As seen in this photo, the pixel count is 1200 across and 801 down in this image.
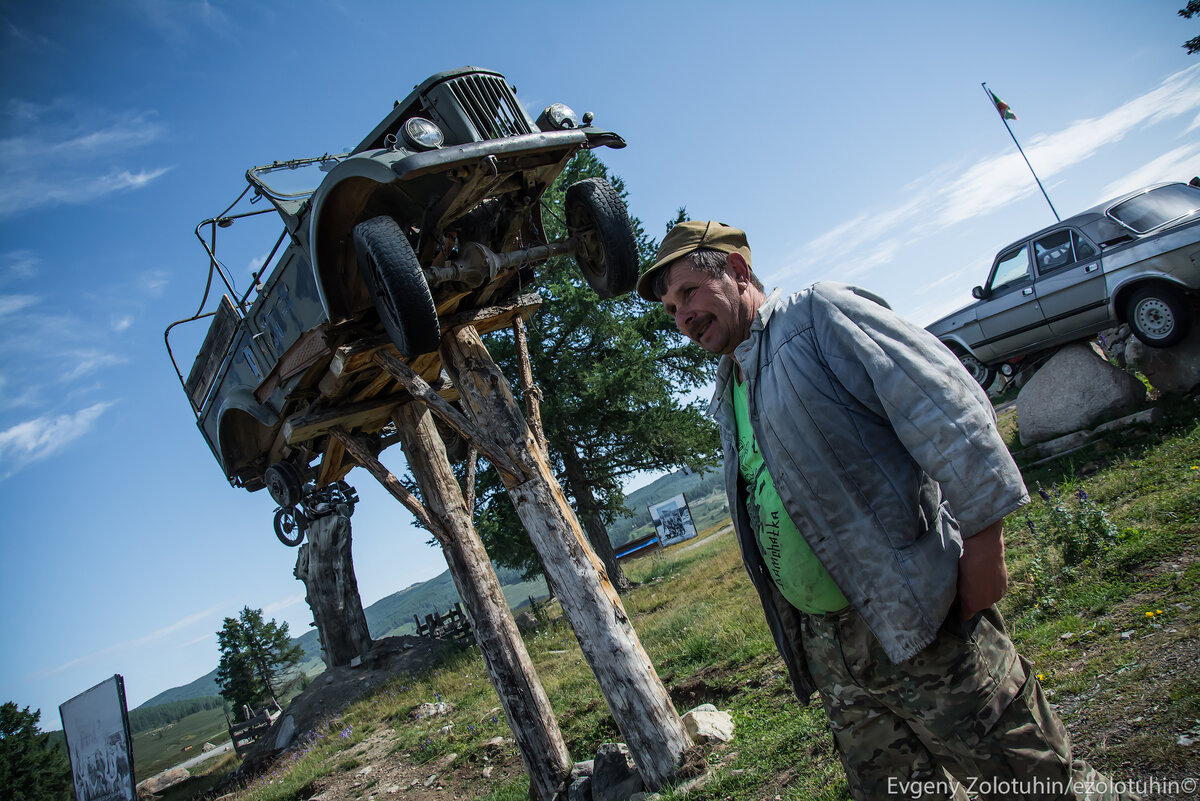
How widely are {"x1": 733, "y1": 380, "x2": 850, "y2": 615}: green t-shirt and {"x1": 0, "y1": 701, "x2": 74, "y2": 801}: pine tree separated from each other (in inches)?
1788

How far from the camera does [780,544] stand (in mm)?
2092

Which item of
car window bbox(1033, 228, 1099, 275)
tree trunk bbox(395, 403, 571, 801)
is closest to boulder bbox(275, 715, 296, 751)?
tree trunk bbox(395, 403, 571, 801)

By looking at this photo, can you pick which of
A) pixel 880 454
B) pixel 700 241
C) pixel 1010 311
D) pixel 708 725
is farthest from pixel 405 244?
pixel 1010 311

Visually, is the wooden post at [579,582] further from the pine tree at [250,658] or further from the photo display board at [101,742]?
the pine tree at [250,658]

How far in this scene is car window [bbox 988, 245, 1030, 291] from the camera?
9352 mm

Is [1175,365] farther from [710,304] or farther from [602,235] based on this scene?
[710,304]

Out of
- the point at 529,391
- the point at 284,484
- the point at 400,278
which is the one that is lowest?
the point at 529,391

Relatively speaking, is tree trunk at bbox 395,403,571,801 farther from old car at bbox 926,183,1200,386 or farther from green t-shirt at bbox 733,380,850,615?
old car at bbox 926,183,1200,386

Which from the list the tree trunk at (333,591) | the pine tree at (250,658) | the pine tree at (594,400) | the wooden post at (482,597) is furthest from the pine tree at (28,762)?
the wooden post at (482,597)

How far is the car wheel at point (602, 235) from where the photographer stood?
522 centimetres

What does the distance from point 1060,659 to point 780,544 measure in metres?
2.78

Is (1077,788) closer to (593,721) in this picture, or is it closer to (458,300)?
(458,300)

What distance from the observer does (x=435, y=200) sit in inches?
191

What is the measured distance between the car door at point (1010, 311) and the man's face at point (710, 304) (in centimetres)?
873
